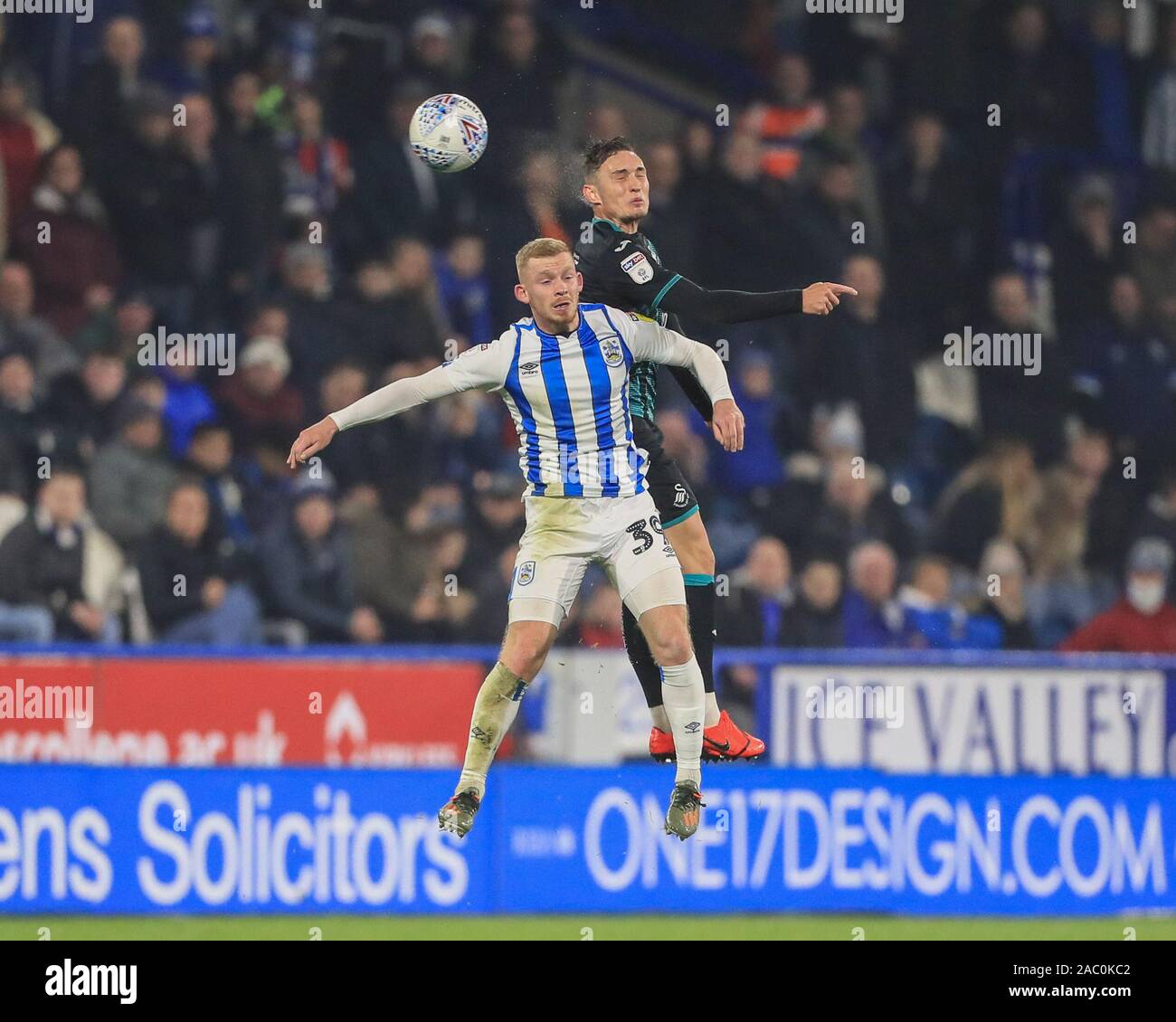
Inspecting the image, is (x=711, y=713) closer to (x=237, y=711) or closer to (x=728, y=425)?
(x=728, y=425)

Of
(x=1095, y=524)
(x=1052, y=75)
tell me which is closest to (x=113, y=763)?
(x=1095, y=524)

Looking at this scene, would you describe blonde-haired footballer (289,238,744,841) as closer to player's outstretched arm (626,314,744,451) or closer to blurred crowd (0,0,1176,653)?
player's outstretched arm (626,314,744,451)

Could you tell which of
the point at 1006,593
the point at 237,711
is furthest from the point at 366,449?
the point at 1006,593

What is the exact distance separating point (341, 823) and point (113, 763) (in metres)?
1.29

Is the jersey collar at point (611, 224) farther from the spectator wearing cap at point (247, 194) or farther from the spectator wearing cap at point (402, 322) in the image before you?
the spectator wearing cap at point (247, 194)

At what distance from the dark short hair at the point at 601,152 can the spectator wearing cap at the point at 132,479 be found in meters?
5.15

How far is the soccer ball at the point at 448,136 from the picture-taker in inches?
343

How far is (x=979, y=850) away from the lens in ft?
40.4

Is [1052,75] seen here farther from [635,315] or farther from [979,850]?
[635,315]

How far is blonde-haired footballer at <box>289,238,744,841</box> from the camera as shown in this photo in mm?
8555

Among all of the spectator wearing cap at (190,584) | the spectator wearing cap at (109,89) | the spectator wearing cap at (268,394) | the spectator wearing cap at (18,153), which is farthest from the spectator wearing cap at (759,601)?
the spectator wearing cap at (18,153)

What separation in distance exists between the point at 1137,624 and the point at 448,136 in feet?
22.4

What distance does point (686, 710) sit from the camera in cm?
871
